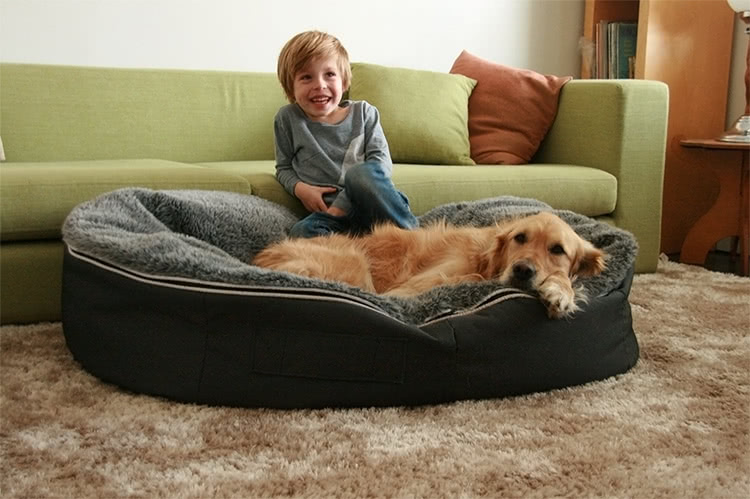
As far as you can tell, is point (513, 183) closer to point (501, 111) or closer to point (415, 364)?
point (501, 111)

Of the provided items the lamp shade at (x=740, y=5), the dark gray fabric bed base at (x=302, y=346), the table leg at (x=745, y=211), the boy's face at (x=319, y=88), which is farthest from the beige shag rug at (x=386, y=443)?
the lamp shade at (x=740, y=5)

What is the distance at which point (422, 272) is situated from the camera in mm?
2285

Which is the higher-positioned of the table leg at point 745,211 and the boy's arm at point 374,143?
the boy's arm at point 374,143

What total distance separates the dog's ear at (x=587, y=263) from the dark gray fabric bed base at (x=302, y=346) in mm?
248

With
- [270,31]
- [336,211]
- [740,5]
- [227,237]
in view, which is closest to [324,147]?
[336,211]

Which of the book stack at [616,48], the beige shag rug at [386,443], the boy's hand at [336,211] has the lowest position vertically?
the beige shag rug at [386,443]

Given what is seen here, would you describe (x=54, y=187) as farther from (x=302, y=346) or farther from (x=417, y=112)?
(x=417, y=112)

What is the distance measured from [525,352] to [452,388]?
20cm

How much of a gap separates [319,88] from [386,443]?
1509 millimetres

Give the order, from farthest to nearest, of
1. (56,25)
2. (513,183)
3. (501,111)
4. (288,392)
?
(501,111)
(56,25)
(513,183)
(288,392)

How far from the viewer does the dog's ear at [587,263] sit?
2.09m

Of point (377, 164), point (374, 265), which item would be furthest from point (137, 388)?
point (377, 164)

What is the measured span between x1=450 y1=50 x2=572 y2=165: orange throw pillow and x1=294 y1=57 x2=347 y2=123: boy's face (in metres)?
1.05

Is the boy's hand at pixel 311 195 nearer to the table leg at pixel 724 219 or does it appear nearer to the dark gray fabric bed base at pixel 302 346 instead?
the dark gray fabric bed base at pixel 302 346
